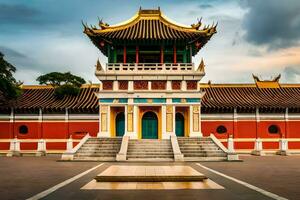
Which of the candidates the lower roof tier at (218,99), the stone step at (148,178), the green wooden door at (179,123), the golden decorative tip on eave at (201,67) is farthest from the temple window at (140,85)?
the stone step at (148,178)

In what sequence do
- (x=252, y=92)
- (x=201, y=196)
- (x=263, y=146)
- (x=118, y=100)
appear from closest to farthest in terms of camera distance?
(x=201, y=196)
(x=118, y=100)
(x=263, y=146)
(x=252, y=92)

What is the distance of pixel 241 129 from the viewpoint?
137 feet

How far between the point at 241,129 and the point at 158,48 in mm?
11210

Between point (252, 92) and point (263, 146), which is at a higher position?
point (252, 92)

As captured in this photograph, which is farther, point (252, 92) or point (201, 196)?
point (252, 92)

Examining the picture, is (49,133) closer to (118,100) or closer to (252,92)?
(118,100)

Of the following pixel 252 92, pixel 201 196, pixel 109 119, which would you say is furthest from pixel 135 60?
pixel 201 196

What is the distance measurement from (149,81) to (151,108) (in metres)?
2.58

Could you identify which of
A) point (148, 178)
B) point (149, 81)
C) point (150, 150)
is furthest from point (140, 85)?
point (148, 178)

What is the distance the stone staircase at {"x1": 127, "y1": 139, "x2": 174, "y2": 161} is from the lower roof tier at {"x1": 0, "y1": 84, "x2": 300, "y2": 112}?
875cm

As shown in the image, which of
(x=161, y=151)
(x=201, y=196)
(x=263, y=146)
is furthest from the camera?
(x=263, y=146)

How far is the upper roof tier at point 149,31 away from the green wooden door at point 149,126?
6877mm

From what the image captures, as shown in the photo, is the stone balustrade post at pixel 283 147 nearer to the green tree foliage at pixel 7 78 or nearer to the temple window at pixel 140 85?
the temple window at pixel 140 85

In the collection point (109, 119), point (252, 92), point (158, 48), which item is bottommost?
point (109, 119)
